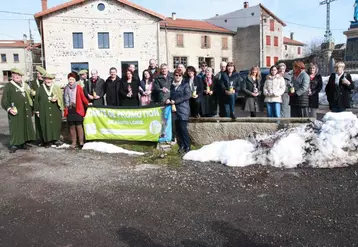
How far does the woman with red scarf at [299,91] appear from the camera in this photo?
24.1ft

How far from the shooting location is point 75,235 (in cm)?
363

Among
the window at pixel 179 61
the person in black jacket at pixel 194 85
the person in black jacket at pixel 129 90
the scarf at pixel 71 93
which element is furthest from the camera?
the window at pixel 179 61

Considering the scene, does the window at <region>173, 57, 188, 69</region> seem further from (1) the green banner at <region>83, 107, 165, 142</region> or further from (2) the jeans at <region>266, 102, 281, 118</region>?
(2) the jeans at <region>266, 102, 281, 118</region>

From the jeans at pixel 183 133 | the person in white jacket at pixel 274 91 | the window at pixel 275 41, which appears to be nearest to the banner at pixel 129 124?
the jeans at pixel 183 133

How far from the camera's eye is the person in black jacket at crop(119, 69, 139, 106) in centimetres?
822

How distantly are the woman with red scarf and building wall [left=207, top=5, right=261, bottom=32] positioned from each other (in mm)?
40917

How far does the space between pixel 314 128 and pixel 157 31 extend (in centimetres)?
3242

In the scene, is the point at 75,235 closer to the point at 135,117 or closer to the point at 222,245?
the point at 222,245

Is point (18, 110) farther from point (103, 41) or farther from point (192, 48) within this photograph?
point (192, 48)

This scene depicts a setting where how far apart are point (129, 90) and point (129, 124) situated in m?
0.97

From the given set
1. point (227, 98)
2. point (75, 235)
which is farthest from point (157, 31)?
point (75, 235)

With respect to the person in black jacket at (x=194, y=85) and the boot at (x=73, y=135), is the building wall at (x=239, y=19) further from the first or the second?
the boot at (x=73, y=135)

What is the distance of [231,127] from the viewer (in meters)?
7.22

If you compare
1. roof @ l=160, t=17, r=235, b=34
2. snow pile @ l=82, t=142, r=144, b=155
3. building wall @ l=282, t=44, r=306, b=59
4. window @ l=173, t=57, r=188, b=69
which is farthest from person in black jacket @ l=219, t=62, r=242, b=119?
building wall @ l=282, t=44, r=306, b=59
